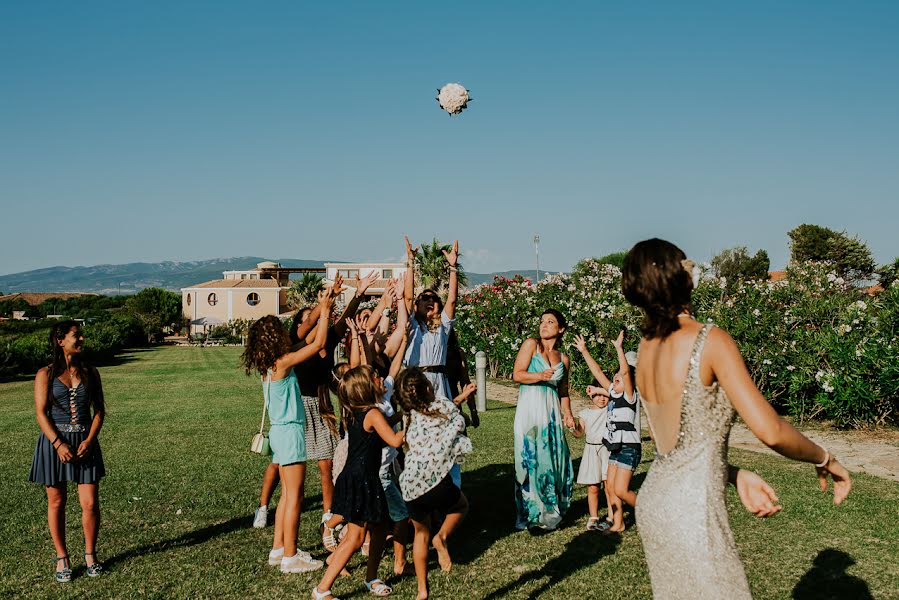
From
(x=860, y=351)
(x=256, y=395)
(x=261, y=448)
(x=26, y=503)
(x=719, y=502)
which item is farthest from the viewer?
(x=256, y=395)

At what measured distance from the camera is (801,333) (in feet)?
39.8

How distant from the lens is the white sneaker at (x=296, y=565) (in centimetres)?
568

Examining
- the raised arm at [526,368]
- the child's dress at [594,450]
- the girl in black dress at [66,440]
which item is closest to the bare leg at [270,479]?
the girl in black dress at [66,440]

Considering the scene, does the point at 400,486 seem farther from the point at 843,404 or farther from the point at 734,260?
the point at 734,260

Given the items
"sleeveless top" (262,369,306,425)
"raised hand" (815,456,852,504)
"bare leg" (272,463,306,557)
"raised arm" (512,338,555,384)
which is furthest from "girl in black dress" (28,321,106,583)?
"raised hand" (815,456,852,504)

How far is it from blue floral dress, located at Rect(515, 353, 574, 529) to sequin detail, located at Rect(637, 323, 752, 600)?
3.99 meters

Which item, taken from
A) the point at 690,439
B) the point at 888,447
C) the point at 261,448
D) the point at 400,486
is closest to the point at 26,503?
the point at 261,448

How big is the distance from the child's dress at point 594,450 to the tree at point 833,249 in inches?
1667

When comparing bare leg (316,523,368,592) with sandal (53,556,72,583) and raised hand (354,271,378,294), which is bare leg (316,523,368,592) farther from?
sandal (53,556,72,583)

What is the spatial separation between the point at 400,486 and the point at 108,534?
3.44m

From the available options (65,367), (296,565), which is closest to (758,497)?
(296,565)

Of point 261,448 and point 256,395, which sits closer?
point 261,448

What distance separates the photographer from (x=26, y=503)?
27.0ft

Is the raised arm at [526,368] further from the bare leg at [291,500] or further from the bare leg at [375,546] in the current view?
the bare leg at [291,500]
